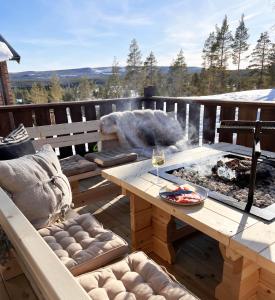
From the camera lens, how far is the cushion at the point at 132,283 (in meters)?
1.05

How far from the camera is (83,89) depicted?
57.2ft

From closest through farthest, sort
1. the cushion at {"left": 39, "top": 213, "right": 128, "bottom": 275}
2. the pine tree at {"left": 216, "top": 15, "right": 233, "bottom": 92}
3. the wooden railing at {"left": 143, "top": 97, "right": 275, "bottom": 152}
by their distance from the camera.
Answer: the cushion at {"left": 39, "top": 213, "right": 128, "bottom": 275}
the wooden railing at {"left": 143, "top": 97, "right": 275, "bottom": 152}
the pine tree at {"left": 216, "top": 15, "right": 233, "bottom": 92}

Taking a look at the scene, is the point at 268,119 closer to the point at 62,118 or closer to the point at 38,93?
the point at 62,118

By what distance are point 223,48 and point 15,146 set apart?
17.0 metres

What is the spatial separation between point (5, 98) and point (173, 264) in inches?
238

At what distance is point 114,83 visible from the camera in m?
18.4

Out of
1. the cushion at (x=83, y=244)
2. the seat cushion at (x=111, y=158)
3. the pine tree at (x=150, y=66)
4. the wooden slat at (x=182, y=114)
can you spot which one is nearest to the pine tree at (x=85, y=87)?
the pine tree at (x=150, y=66)

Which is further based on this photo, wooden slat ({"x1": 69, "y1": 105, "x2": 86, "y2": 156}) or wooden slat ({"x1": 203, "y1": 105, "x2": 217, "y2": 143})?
wooden slat ({"x1": 69, "y1": 105, "x2": 86, "y2": 156})

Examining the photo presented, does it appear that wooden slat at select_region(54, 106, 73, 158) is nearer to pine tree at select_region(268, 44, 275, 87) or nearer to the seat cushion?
the seat cushion

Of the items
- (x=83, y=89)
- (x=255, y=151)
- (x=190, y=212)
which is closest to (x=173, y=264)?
(x=190, y=212)

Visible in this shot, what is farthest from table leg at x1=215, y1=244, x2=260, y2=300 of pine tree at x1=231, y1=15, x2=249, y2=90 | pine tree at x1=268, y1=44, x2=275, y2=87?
pine tree at x1=231, y1=15, x2=249, y2=90

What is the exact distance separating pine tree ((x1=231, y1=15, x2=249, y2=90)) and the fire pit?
1590 centimetres

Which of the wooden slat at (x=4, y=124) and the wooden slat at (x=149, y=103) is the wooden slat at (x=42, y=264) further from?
the wooden slat at (x=149, y=103)

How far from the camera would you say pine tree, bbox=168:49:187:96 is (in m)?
17.4
